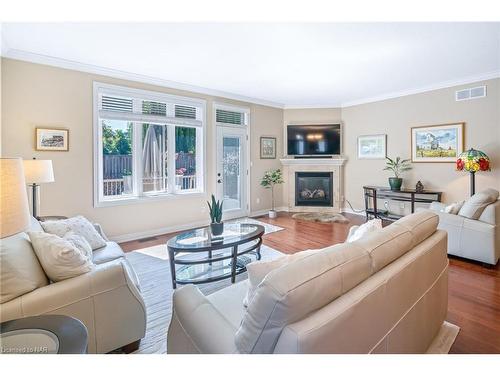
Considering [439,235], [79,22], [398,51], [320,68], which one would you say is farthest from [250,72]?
[439,235]

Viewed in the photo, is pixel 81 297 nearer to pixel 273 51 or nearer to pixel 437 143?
pixel 273 51

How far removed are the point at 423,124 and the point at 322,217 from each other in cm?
265

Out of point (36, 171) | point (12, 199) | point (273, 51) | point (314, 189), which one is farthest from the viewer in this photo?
point (314, 189)

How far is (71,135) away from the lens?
3.88 meters

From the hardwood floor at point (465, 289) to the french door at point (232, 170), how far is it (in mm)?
1428

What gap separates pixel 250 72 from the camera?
14.0 feet

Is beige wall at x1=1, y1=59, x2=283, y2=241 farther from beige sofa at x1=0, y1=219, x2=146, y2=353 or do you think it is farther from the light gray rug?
beige sofa at x1=0, y1=219, x2=146, y2=353

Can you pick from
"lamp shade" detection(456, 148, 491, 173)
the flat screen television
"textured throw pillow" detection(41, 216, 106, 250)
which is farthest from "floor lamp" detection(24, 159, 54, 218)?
"lamp shade" detection(456, 148, 491, 173)

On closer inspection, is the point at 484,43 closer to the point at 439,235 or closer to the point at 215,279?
the point at 439,235

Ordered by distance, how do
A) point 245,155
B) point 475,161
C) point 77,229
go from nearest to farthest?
point 77,229 → point 475,161 → point 245,155

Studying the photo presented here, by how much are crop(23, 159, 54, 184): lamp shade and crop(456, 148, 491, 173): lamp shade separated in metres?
5.72

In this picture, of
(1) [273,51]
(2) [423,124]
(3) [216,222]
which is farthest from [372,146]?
(3) [216,222]

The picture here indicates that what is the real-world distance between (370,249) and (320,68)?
350cm

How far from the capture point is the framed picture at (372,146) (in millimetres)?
5976
